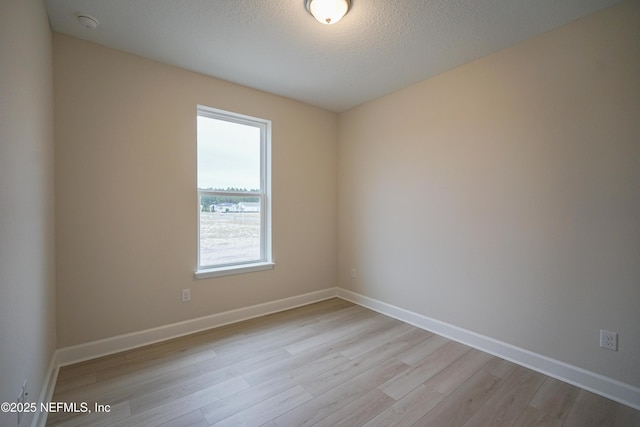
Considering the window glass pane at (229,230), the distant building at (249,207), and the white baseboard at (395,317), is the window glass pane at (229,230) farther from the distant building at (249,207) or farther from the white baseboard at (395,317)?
the white baseboard at (395,317)

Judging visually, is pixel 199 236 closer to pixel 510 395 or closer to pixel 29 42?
pixel 29 42

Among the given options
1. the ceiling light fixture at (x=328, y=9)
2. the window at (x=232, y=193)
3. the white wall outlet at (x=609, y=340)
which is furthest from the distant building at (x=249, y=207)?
the white wall outlet at (x=609, y=340)

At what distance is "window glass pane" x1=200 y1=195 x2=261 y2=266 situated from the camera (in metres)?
2.96

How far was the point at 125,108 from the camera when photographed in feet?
7.93

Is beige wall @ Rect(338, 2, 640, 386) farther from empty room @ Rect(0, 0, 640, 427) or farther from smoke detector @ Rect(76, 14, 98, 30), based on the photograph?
smoke detector @ Rect(76, 14, 98, 30)

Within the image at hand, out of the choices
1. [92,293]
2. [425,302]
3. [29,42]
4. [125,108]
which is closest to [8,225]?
[29,42]

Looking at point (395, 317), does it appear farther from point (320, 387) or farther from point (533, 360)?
point (320, 387)

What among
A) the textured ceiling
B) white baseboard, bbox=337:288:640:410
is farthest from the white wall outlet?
the textured ceiling

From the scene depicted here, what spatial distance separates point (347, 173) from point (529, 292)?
94.3 inches

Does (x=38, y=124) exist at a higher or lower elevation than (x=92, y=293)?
higher

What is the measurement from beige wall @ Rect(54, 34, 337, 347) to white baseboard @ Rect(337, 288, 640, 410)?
1.77m

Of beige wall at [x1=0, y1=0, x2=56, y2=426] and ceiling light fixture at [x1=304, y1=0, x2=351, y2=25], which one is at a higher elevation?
ceiling light fixture at [x1=304, y1=0, x2=351, y2=25]

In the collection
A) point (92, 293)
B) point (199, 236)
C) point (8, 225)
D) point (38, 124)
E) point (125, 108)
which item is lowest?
point (92, 293)

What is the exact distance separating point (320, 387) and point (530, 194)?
7.18 feet
